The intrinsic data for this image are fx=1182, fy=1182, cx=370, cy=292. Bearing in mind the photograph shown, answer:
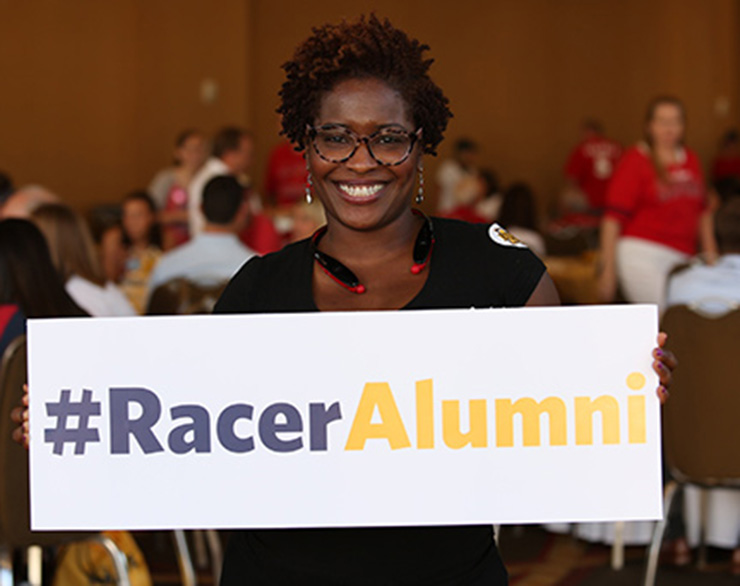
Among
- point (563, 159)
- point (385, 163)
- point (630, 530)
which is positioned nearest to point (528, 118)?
point (563, 159)

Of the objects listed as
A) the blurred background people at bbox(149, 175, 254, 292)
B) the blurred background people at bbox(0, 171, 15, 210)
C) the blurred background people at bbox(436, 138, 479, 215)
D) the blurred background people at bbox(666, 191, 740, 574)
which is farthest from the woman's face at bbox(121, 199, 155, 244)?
the blurred background people at bbox(436, 138, 479, 215)

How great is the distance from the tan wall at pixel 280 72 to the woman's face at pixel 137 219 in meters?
2.85

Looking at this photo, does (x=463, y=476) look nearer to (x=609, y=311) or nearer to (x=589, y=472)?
(x=589, y=472)

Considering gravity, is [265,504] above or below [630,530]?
above

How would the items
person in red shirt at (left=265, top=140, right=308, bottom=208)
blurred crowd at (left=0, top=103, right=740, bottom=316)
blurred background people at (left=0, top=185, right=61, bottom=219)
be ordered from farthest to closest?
1. person in red shirt at (left=265, top=140, right=308, bottom=208)
2. blurred background people at (left=0, top=185, right=61, bottom=219)
3. blurred crowd at (left=0, top=103, right=740, bottom=316)

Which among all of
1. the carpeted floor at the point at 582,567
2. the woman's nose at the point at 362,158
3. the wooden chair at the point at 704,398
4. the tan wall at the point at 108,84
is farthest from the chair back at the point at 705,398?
the tan wall at the point at 108,84

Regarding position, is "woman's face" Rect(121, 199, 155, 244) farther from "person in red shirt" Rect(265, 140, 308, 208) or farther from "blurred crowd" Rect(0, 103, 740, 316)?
"person in red shirt" Rect(265, 140, 308, 208)

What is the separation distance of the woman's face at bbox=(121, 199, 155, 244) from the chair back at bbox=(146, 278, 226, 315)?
2.08 metres

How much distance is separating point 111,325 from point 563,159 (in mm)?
11007

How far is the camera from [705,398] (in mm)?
3480

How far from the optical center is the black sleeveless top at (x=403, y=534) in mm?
1799

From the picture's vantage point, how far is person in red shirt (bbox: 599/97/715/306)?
521 centimetres

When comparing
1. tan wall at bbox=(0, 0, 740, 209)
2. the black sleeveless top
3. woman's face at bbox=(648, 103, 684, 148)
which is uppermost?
tan wall at bbox=(0, 0, 740, 209)

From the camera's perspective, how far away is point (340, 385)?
1.78m
